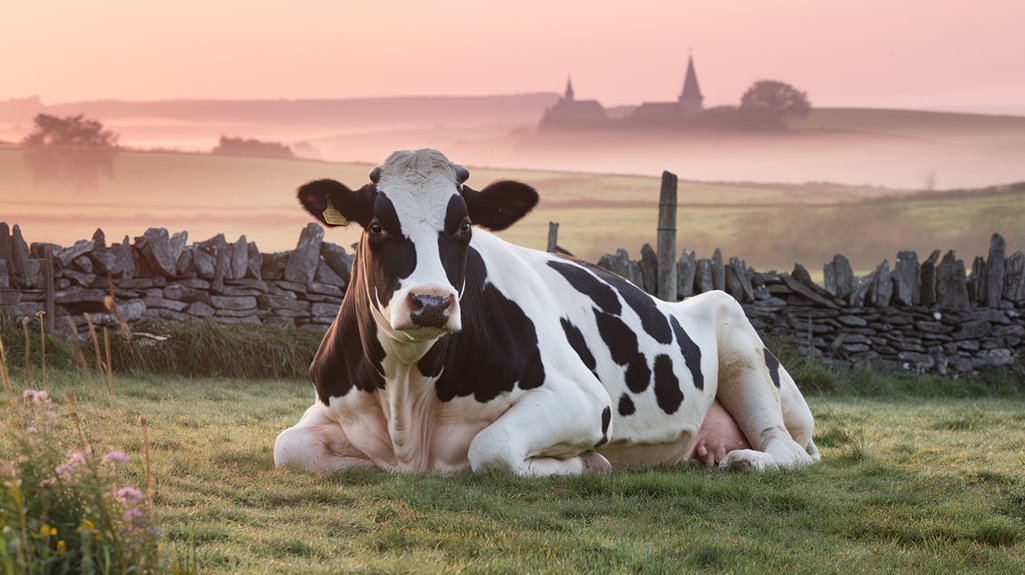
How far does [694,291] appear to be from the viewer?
15.4 m

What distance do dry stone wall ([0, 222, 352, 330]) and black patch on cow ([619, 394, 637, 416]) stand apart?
720 centimetres

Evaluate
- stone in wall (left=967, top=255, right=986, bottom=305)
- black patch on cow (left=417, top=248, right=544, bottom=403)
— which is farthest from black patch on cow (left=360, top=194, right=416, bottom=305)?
stone in wall (left=967, top=255, right=986, bottom=305)

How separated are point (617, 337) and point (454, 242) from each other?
1949 mm

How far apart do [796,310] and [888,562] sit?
10748 millimetres

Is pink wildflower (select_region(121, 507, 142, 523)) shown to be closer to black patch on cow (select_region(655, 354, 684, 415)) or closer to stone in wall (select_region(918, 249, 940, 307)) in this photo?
black patch on cow (select_region(655, 354, 684, 415))

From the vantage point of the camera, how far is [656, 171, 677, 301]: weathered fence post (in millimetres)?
14742

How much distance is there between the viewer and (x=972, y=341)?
1580 centimetres

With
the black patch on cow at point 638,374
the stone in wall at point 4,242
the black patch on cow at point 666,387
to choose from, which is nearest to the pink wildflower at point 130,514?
the black patch on cow at point 638,374

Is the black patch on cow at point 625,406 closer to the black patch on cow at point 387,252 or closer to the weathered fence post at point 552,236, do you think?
the black patch on cow at point 387,252

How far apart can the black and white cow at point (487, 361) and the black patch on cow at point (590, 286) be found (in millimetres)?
15

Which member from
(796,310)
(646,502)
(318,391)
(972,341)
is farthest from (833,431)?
(972,341)

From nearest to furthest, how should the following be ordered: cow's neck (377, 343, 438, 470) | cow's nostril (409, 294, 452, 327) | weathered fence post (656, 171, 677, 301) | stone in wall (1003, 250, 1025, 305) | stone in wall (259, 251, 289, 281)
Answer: cow's nostril (409, 294, 452, 327) → cow's neck (377, 343, 438, 470) → stone in wall (259, 251, 289, 281) → weathered fence post (656, 171, 677, 301) → stone in wall (1003, 250, 1025, 305)

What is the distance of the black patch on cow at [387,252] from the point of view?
586 centimetres

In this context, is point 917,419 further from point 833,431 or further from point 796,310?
point 796,310
